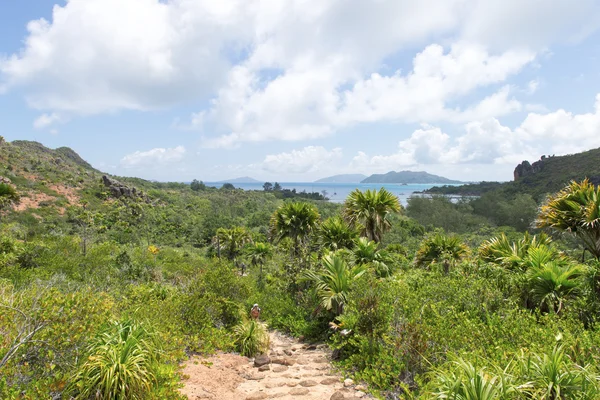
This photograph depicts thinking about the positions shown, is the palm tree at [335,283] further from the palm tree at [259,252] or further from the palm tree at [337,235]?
the palm tree at [259,252]

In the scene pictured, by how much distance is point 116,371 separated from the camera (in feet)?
14.5

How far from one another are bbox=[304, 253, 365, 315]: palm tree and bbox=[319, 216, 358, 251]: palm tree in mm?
4242

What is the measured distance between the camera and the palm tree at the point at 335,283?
9156 millimetres

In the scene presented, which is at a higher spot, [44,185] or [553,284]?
[44,185]

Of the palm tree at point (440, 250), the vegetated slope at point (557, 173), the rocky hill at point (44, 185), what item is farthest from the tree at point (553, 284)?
the vegetated slope at point (557, 173)

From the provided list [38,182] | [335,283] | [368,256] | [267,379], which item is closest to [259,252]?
[368,256]

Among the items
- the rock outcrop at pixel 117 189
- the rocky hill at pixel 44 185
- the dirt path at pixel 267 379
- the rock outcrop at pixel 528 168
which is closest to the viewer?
the dirt path at pixel 267 379

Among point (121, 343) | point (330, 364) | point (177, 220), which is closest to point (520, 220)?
point (177, 220)

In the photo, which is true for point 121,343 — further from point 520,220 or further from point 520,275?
point 520,220

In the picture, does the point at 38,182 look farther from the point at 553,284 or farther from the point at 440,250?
the point at 553,284

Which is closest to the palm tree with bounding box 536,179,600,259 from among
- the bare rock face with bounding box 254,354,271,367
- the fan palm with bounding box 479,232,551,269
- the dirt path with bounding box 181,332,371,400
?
the fan palm with bounding box 479,232,551,269

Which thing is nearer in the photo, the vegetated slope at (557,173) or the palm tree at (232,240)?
the palm tree at (232,240)

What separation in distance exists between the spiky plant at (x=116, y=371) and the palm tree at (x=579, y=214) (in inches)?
377

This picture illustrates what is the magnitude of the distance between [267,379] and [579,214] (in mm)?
8259
